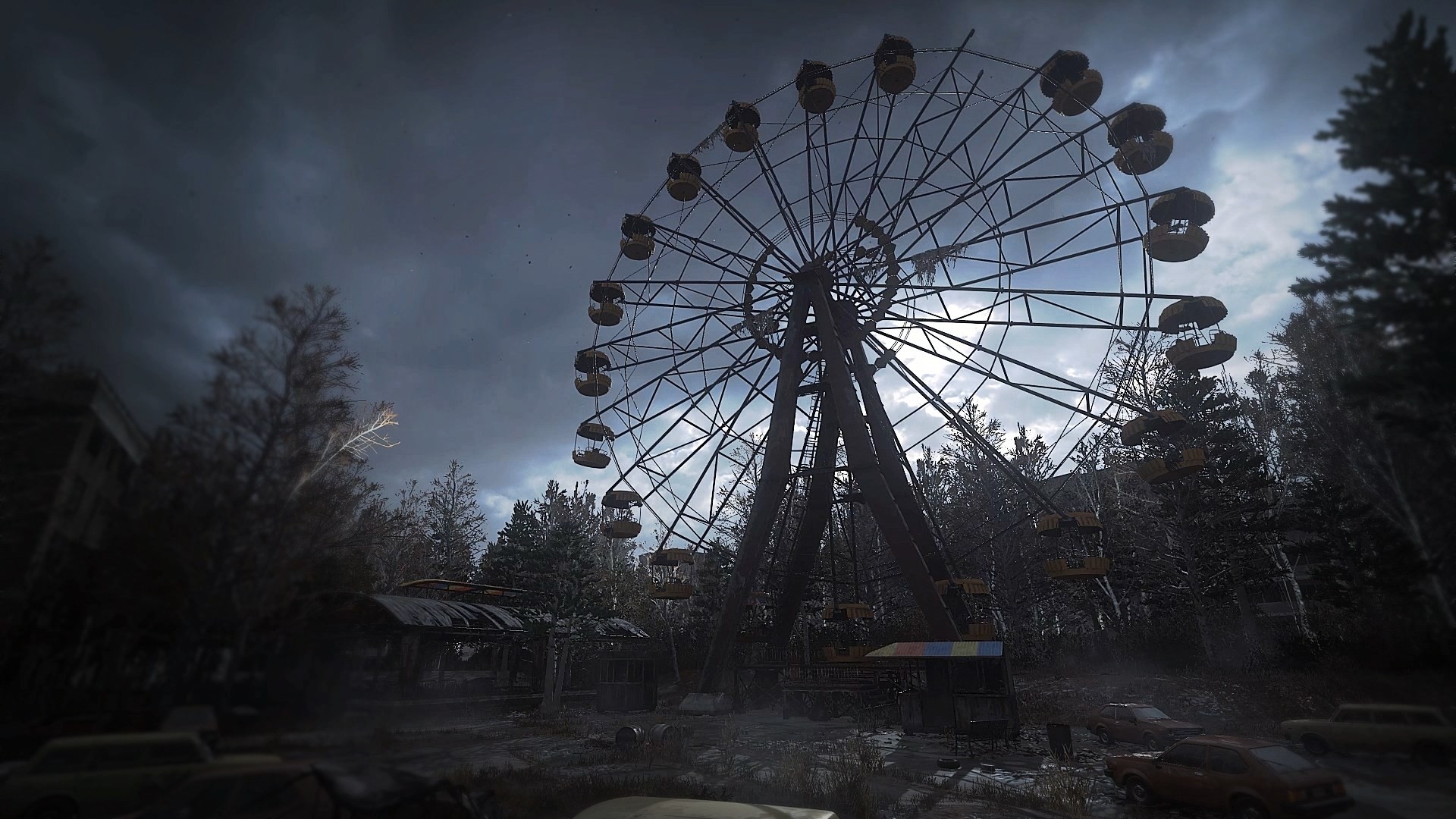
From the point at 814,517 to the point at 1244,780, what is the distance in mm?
12390

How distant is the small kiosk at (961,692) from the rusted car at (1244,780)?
6.06 metres

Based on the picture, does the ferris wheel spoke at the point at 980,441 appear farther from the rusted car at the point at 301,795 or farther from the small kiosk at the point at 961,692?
the rusted car at the point at 301,795

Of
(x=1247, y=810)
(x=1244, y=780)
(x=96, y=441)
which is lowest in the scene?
(x=1247, y=810)

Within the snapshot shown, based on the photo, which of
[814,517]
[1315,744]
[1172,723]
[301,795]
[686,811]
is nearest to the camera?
[301,795]

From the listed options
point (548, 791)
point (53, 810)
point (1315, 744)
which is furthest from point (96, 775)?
point (1315, 744)

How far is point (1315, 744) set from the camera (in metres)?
3.79

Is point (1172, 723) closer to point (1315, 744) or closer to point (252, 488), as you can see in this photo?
point (1315, 744)

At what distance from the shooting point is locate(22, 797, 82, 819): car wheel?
212 centimetres

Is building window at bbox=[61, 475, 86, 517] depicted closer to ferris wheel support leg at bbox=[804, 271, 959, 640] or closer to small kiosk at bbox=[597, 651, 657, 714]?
ferris wheel support leg at bbox=[804, 271, 959, 640]

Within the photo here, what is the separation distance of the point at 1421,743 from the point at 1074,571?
10.8 metres

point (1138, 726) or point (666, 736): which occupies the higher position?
point (666, 736)

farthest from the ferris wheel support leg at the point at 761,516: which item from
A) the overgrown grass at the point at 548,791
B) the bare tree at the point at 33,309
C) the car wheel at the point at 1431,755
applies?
the bare tree at the point at 33,309

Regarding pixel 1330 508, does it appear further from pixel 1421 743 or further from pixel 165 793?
pixel 165 793

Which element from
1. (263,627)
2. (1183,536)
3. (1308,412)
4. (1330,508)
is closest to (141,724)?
(263,627)
